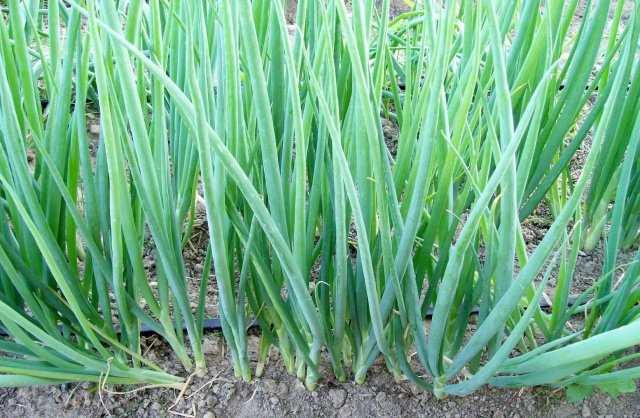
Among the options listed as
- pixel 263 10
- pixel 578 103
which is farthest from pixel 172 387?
pixel 578 103

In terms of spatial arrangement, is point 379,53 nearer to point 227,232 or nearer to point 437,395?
point 227,232

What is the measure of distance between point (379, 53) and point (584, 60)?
8.4 inches

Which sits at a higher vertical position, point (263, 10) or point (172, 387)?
point (263, 10)

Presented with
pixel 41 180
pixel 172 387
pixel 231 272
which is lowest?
pixel 172 387

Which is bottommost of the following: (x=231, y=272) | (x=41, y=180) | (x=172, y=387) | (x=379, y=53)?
(x=172, y=387)

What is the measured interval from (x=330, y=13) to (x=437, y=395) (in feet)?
1.45

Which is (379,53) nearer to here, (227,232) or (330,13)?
(330,13)

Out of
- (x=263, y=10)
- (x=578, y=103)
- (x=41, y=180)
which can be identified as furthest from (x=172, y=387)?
(x=578, y=103)

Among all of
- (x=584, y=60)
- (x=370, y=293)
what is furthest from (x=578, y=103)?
(x=370, y=293)

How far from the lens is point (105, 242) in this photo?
0.70 meters

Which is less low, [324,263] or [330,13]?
[330,13]

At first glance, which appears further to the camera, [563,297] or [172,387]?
[172,387]

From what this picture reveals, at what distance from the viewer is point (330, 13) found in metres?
0.64

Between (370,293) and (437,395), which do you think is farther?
(437,395)
